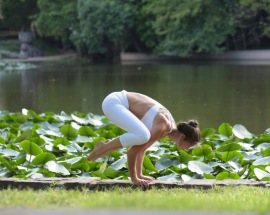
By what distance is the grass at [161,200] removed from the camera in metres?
3.38

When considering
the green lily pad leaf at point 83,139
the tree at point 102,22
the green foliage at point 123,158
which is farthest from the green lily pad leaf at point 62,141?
the tree at point 102,22

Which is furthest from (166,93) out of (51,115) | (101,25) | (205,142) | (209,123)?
(101,25)

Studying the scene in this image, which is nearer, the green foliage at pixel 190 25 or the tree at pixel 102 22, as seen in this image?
the green foliage at pixel 190 25

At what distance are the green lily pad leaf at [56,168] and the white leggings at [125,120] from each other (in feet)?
3.38

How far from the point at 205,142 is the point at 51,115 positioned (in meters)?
3.03

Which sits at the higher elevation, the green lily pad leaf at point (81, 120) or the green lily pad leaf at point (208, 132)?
the green lily pad leaf at point (208, 132)

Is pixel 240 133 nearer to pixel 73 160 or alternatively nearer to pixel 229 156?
pixel 229 156

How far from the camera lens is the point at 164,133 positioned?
5.46 meters

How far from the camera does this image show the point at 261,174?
234 inches

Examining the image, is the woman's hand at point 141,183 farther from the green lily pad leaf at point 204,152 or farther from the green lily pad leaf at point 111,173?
the green lily pad leaf at point 204,152

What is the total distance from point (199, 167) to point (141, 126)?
117cm

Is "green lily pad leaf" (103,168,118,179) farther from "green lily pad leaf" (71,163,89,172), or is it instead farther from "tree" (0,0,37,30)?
"tree" (0,0,37,30)

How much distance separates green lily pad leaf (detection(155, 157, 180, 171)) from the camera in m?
6.54

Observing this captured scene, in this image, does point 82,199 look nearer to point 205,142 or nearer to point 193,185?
point 193,185
